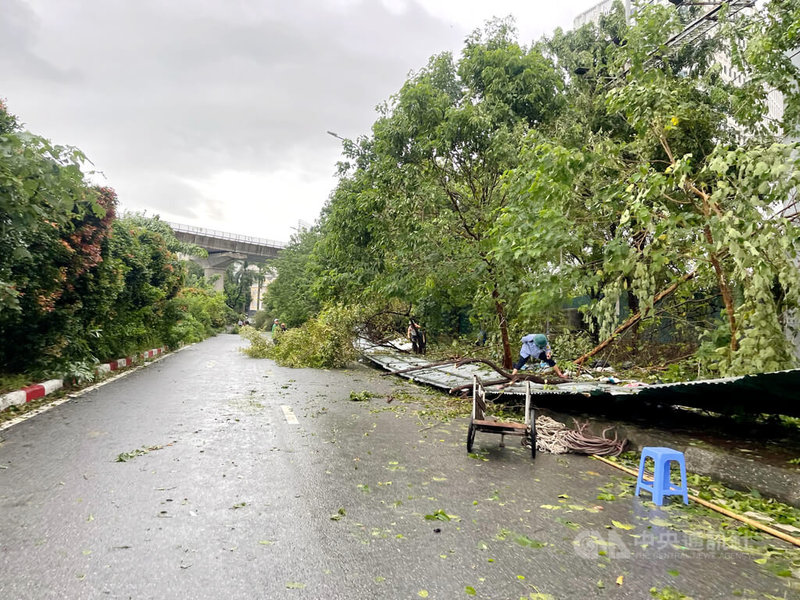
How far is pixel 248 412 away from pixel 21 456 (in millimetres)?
3264

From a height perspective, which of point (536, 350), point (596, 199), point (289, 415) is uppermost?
point (596, 199)

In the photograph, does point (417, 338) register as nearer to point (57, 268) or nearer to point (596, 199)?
point (596, 199)

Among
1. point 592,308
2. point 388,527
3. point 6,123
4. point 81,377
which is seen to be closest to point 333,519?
point 388,527

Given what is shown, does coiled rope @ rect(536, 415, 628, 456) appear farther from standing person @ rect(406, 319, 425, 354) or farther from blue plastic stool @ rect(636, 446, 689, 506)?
standing person @ rect(406, 319, 425, 354)

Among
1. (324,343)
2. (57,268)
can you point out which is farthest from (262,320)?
(57,268)

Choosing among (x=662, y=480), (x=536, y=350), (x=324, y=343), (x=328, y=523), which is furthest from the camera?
(x=324, y=343)

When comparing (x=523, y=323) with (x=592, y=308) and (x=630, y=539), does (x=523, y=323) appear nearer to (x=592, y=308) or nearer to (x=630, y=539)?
(x=592, y=308)

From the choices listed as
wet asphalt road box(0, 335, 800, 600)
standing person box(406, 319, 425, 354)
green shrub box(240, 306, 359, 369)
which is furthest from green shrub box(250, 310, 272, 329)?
wet asphalt road box(0, 335, 800, 600)

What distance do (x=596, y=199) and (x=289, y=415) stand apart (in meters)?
5.91

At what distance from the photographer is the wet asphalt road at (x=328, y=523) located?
2.91 metres

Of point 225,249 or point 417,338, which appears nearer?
point 417,338

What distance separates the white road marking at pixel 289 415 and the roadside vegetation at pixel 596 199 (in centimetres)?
436

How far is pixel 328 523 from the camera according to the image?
375cm

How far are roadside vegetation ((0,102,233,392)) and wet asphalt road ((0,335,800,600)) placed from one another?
2658mm
